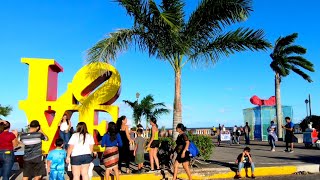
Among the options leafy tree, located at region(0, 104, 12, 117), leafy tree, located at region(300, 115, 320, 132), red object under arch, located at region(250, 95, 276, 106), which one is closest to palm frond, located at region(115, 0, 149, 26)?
red object under arch, located at region(250, 95, 276, 106)

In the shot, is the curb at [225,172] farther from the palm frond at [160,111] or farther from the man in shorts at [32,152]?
the palm frond at [160,111]

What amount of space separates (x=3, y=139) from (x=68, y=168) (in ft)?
8.25

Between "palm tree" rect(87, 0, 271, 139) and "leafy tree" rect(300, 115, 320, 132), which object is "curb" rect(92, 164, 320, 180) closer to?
"palm tree" rect(87, 0, 271, 139)

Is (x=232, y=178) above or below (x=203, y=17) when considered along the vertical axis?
below

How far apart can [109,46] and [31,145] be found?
4.62 metres

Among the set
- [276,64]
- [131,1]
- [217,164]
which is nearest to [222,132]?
[276,64]

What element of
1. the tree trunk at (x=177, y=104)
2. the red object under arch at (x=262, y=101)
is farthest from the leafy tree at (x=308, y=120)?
the tree trunk at (x=177, y=104)

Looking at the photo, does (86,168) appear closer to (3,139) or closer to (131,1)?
(3,139)

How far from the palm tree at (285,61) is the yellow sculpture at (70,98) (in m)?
17.2

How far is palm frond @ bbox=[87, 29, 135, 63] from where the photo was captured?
1076cm

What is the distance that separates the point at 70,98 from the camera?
1298 cm

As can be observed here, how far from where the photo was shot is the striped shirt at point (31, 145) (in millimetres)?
7160

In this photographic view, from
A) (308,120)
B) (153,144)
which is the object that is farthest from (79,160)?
(308,120)

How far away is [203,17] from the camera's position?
440 inches
